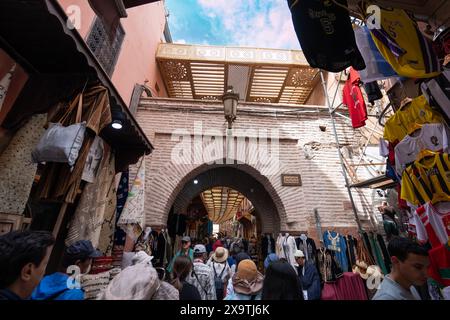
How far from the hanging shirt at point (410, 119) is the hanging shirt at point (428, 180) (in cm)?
57

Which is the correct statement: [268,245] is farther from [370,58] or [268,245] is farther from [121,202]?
[370,58]

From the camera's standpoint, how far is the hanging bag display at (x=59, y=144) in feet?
6.59

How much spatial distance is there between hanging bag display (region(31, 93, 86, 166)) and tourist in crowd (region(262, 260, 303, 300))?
2.10m

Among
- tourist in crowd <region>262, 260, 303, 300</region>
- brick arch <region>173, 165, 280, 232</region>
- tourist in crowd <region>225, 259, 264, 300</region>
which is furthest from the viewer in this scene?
brick arch <region>173, 165, 280, 232</region>

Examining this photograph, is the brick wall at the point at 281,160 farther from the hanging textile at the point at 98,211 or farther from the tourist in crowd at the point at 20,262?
the tourist in crowd at the point at 20,262

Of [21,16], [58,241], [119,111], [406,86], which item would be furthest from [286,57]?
[58,241]

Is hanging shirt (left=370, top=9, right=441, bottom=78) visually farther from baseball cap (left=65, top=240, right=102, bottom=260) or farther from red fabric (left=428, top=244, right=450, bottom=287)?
baseball cap (left=65, top=240, right=102, bottom=260)

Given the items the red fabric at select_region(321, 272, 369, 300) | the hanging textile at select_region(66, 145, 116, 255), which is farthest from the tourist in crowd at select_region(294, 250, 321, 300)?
the hanging textile at select_region(66, 145, 116, 255)

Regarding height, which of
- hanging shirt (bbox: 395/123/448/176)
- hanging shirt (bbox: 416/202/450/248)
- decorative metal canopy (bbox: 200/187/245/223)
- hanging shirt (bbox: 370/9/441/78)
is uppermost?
decorative metal canopy (bbox: 200/187/245/223)

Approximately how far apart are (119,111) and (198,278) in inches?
104

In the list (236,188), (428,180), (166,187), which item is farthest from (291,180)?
(428,180)

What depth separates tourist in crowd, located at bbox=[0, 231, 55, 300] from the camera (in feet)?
3.74

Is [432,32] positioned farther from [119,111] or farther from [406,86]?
[119,111]

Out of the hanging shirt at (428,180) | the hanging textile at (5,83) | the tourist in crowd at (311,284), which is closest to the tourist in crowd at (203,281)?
the tourist in crowd at (311,284)
